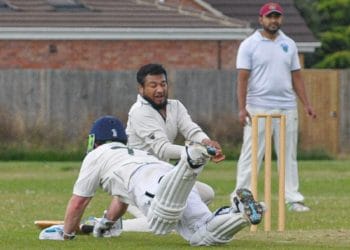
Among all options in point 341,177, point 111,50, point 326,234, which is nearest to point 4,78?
point 111,50

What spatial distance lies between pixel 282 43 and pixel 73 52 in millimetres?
20881

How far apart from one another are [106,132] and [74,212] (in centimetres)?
74

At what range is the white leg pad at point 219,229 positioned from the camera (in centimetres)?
1105

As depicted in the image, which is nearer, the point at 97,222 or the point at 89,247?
the point at 89,247

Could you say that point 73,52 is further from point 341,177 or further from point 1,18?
point 341,177

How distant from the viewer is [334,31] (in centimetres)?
5319

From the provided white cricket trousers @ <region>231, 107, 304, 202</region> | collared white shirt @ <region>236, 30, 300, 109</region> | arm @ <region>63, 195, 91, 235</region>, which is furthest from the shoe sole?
collared white shirt @ <region>236, 30, 300, 109</region>

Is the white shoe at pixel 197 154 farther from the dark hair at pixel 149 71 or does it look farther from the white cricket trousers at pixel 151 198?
the dark hair at pixel 149 71

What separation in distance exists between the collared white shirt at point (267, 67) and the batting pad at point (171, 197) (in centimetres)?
479

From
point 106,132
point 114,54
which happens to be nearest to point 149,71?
point 106,132

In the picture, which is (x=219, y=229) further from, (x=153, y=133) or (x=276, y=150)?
(x=276, y=150)

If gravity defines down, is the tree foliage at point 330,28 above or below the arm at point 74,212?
below

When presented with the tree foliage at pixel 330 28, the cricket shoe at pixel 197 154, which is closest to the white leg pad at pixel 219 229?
the cricket shoe at pixel 197 154

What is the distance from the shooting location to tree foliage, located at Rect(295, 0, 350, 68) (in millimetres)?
51438
